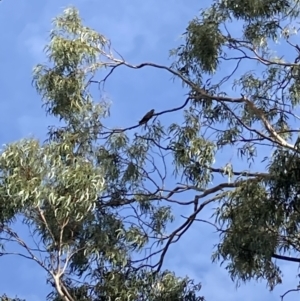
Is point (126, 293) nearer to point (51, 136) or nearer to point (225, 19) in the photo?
point (51, 136)

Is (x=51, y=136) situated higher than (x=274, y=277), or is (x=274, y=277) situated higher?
(x=51, y=136)

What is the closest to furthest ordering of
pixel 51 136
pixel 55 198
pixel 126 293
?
pixel 55 198
pixel 126 293
pixel 51 136

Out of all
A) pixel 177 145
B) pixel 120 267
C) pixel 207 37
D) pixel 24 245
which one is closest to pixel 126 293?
pixel 120 267

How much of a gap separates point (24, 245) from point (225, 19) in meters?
2.87

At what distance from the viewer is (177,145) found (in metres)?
9.01

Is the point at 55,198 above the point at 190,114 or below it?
below

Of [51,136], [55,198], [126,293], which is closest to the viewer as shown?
[55,198]

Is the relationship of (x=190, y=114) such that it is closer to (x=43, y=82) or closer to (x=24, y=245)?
(x=43, y=82)

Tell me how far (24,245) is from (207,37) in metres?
2.60

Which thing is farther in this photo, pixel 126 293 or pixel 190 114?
pixel 190 114

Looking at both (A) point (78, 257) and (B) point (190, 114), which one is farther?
(B) point (190, 114)

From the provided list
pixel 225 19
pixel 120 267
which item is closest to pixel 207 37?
pixel 225 19

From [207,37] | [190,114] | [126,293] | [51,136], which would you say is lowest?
[126,293]

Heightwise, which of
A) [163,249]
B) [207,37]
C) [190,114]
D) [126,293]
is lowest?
[126,293]
